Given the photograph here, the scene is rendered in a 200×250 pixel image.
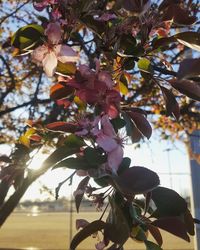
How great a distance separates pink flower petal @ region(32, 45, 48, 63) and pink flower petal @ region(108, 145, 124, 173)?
0.60 feet

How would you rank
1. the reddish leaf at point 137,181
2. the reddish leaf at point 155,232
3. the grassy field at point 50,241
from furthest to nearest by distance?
the grassy field at point 50,241, the reddish leaf at point 155,232, the reddish leaf at point 137,181

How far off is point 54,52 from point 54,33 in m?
0.03

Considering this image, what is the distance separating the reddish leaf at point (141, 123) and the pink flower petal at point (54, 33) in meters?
0.19

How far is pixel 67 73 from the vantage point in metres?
0.59

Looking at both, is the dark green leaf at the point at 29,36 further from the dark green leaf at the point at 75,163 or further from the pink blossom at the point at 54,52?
the dark green leaf at the point at 75,163

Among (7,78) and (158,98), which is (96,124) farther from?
(7,78)

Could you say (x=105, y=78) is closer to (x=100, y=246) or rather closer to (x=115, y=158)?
(x=115, y=158)

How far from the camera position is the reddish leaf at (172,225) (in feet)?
1.69

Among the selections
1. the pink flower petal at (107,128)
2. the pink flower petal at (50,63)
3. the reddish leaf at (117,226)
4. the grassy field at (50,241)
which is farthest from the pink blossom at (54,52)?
the grassy field at (50,241)

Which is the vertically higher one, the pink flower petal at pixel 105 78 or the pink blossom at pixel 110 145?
the pink flower petal at pixel 105 78

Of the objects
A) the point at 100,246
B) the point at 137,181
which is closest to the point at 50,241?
the point at 100,246

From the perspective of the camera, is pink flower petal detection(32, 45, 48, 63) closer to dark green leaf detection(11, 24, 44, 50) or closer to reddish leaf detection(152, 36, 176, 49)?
dark green leaf detection(11, 24, 44, 50)

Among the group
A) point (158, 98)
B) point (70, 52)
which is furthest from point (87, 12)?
point (158, 98)

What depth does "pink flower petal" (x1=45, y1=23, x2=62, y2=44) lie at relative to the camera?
1.81ft
